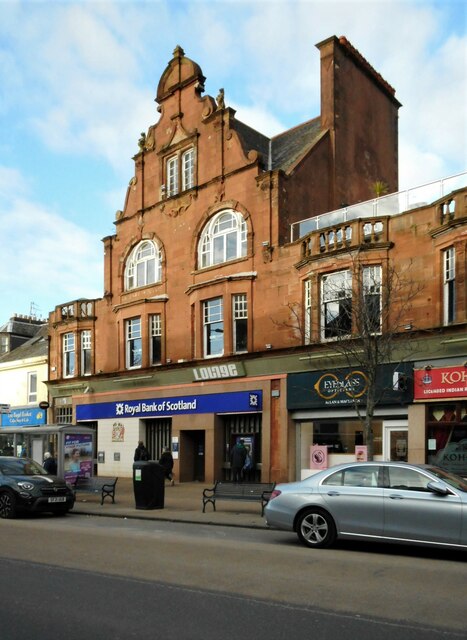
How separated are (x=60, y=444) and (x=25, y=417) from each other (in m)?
16.0

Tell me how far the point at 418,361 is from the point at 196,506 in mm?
7317

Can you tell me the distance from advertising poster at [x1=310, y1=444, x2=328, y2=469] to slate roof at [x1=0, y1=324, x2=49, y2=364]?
19315 mm

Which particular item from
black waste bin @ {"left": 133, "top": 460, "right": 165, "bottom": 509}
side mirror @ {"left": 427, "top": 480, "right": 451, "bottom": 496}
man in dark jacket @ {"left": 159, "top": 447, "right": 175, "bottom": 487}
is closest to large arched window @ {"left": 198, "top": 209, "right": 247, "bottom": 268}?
man in dark jacket @ {"left": 159, "top": 447, "right": 175, "bottom": 487}

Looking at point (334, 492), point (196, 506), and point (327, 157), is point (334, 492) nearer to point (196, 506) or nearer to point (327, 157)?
point (196, 506)

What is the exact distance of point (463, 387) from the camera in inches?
733

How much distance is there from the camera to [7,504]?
1633cm

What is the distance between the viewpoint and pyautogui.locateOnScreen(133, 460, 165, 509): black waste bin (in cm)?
1794

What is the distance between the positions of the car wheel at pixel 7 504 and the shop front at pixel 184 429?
9.91 meters

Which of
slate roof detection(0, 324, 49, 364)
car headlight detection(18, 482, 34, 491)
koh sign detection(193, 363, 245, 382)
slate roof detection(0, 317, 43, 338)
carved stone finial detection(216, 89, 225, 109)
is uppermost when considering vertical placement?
Answer: carved stone finial detection(216, 89, 225, 109)

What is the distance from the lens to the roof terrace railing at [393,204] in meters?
19.7

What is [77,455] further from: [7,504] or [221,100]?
[221,100]

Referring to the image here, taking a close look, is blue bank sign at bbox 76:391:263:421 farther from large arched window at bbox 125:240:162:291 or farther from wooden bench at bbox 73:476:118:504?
wooden bench at bbox 73:476:118:504

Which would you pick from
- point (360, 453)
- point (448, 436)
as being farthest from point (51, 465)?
point (448, 436)

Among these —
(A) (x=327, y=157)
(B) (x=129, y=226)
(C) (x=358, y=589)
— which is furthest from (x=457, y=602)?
(B) (x=129, y=226)
